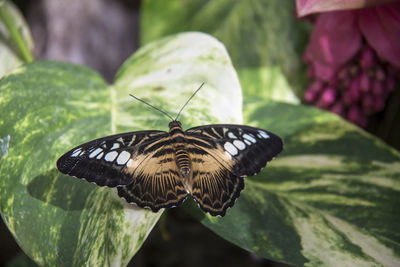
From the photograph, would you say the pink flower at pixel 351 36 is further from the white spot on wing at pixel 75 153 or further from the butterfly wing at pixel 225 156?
the white spot on wing at pixel 75 153

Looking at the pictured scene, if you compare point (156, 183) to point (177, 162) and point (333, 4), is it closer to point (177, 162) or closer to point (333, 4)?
point (177, 162)

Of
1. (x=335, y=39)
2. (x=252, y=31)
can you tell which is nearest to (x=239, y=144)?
(x=335, y=39)

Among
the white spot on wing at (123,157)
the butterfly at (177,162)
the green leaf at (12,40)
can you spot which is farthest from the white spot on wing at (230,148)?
the green leaf at (12,40)

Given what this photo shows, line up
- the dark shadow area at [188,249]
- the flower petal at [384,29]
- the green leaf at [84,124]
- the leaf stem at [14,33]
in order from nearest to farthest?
1. the green leaf at [84,124]
2. the flower petal at [384,29]
3. the leaf stem at [14,33]
4. the dark shadow area at [188,249]

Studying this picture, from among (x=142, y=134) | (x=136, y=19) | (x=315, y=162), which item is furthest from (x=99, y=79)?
(x=136, y=19)

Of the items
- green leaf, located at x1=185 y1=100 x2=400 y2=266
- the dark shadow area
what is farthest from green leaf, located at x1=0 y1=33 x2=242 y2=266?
the dark shadow area

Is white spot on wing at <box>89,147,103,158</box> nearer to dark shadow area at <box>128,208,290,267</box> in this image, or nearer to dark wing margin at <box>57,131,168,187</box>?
dark wing margin at <box>57,131,168,187</box>

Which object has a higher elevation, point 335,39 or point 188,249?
point 335,39
